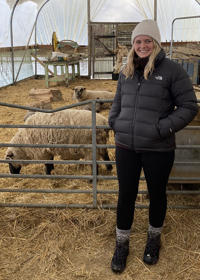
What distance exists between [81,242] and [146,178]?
1092mm

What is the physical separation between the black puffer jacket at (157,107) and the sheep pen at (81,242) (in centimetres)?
113

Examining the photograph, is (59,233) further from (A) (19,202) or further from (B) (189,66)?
(B) (189,66)

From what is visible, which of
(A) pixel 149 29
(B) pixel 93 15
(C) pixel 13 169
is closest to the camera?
(A) pixel 149 29

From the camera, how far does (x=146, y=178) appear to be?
238cm

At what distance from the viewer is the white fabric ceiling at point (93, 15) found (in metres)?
15.6

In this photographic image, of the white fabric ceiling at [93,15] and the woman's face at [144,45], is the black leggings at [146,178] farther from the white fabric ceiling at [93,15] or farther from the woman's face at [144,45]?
the white fabric ceiling at [93,15]

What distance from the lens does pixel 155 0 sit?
14742 millimetres

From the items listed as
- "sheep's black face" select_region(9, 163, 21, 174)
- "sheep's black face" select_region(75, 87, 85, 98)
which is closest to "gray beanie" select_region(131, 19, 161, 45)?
"sheep's black face" select_region(9, 163, 21, 174)

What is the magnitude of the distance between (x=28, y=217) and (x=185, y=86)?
2282 mm

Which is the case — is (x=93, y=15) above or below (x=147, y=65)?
above

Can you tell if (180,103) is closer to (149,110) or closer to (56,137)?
(149,110)

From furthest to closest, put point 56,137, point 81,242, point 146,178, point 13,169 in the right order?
point 13,169, point 56,137, point 81,242, point 146,178

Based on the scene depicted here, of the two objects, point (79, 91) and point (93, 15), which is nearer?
point (79, 91)

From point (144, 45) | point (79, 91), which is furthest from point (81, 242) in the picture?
point (79, 91)
